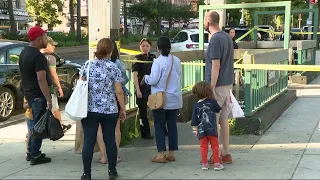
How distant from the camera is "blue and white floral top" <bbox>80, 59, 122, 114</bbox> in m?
5.22

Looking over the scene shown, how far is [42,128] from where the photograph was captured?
6.00m

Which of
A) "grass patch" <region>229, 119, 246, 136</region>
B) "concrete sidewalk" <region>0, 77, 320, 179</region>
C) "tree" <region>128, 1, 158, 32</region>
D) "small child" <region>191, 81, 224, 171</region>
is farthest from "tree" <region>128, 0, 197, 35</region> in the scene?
"small child" <region>191, 81, 224, 171</region>

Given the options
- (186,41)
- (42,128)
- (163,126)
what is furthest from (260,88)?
(186,41)

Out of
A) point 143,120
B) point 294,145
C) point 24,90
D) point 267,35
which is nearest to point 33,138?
point 24,90

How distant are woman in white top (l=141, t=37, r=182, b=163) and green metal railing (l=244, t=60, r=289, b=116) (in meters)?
1.80

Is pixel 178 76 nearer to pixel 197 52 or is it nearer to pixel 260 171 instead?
pixel 260 171

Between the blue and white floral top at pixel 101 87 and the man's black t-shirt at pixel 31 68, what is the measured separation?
3.43ft

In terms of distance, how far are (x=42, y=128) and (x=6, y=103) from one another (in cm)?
401

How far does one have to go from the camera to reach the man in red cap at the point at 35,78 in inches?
235

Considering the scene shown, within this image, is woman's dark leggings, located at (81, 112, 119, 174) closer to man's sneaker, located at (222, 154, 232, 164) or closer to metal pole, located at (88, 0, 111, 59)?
man's sneaker, located at (222, 154, 232, 164)

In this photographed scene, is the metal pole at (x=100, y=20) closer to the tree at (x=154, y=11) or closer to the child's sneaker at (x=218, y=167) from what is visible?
the child's sneaker at (x=218, y=167)

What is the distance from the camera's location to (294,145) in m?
6.87

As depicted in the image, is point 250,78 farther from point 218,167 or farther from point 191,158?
point 218,167

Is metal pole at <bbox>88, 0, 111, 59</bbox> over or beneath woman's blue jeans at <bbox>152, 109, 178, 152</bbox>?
over
